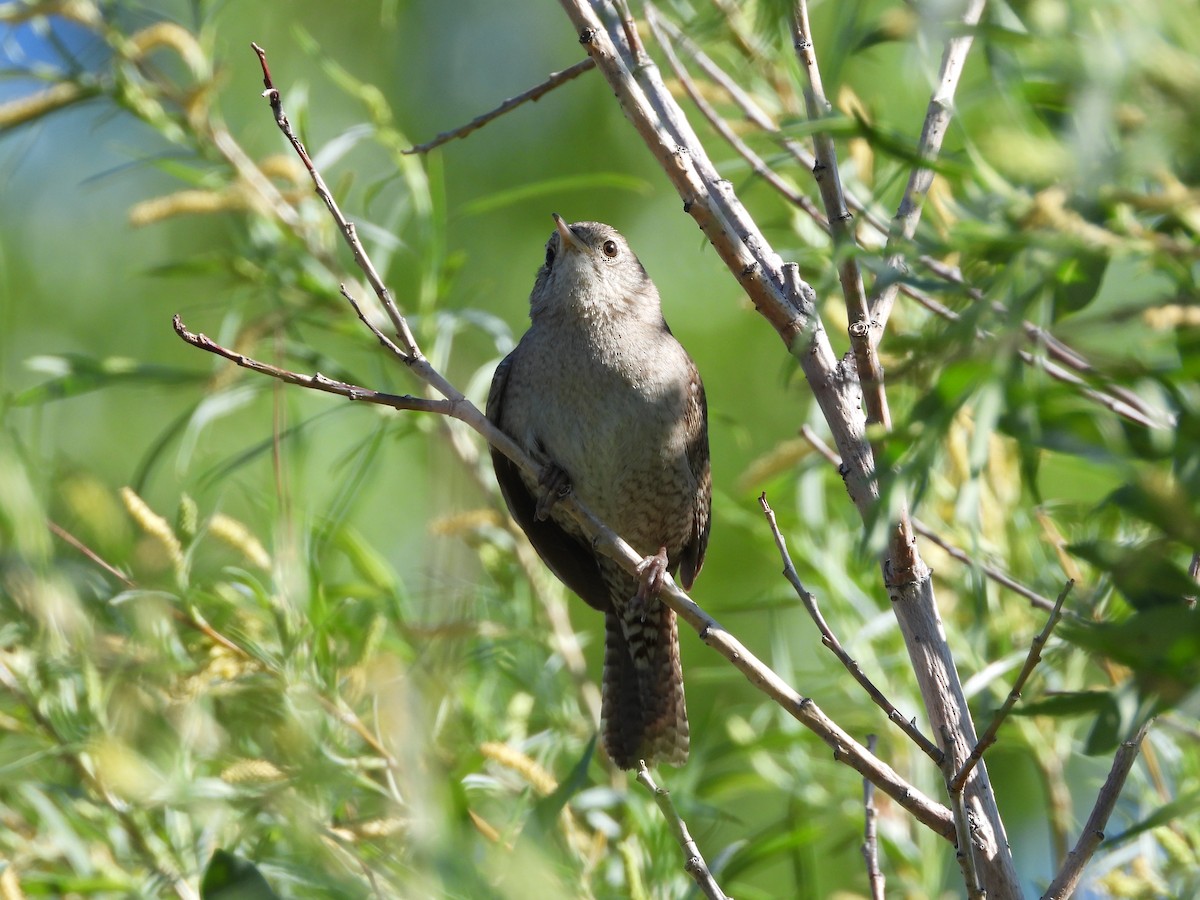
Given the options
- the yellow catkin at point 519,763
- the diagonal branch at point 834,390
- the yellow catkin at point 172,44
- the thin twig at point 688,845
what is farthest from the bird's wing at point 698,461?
the thin twig at point 688,845

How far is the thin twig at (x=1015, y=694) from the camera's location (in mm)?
1444

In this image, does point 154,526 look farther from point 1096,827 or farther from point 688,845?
point 1096,827

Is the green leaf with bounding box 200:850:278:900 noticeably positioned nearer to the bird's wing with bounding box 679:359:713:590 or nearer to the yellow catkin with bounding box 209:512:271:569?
the yellow catkin with bounding box 209:512:271:569

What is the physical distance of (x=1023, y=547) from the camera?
11.7 ft

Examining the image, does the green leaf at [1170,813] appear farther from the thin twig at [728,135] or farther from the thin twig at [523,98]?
the thin twig at [523,98]

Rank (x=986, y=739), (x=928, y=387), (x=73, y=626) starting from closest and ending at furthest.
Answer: (x=928, y=387), (x=73, y=626), (x=986, y=739)

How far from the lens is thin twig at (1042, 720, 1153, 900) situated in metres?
1.84

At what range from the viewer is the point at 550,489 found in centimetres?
359

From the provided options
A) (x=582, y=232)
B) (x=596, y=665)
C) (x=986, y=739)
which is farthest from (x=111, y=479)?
(x=986, y=739)

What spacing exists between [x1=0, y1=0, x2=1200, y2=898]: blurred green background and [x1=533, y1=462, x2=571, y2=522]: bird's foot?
0.67ft

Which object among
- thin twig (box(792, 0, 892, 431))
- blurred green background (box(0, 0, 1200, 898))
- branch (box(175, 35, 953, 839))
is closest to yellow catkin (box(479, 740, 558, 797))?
blurred green background (box(0, 0, 1200, 898))

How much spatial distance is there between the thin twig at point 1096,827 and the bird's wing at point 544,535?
6.65ft

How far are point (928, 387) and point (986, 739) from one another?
27.0 inches

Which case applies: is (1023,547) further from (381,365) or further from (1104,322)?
(1104,322)
